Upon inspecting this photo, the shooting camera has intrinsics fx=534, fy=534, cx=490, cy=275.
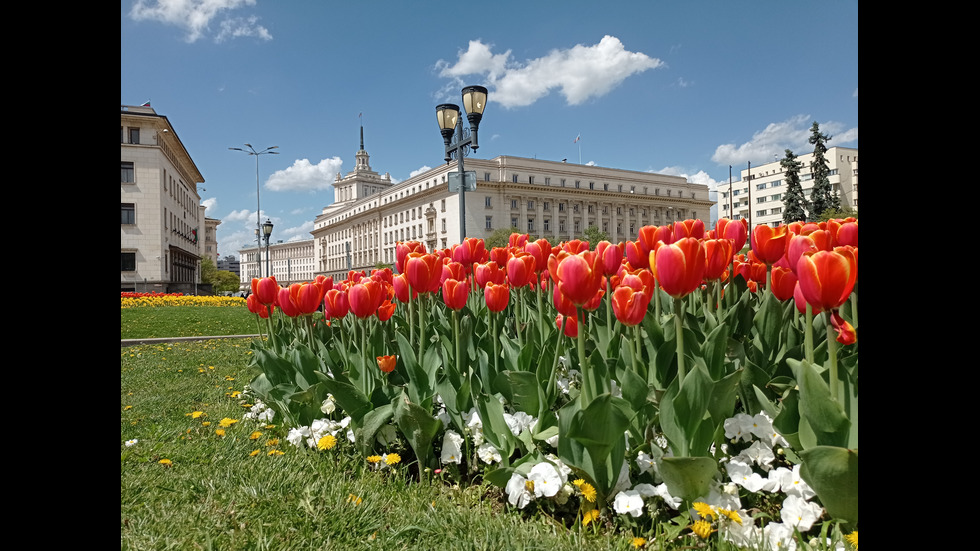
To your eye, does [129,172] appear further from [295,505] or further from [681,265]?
[681,265]

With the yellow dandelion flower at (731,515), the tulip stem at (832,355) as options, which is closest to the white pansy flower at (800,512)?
the yellow dandelion flower at (731,515)

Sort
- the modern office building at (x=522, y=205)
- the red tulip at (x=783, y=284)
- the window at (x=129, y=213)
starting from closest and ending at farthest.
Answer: the red tulip at (x=783, y=284)
the window at (x=129, y=213)
the modern office building at (x=522, y=205)

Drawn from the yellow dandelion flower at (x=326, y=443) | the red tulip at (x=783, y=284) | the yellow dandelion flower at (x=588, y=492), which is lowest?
the yellow dandelion flower at (x=326, y=443)

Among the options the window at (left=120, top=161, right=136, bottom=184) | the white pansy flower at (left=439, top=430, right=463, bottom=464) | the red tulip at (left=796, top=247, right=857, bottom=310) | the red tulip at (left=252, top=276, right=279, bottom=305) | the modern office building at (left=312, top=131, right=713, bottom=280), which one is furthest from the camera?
the modern office building at (left=312, top=131, right=713, bottom=280)

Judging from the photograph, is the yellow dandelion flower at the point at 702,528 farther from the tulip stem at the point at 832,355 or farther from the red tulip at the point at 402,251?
the red tulip at the point at 402,251

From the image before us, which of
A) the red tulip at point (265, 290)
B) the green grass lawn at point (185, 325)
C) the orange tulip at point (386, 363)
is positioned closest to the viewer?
the orange tulip at point (386, 363)

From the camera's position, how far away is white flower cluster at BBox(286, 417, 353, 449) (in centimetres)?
275

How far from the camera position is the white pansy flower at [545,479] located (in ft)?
5.97

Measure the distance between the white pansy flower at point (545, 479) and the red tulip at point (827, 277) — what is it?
1.00 metres

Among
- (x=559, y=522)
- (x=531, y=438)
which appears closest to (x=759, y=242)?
(x=531, y=438)

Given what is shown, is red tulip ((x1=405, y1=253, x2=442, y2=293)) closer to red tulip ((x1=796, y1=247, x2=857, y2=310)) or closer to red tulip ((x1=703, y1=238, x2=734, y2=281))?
red tulip ((x1=703, y1=238, x2=734, y2=281))

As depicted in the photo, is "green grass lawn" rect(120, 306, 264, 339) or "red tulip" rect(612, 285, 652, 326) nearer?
"red tulip" rect(612, 285, 652, 326)

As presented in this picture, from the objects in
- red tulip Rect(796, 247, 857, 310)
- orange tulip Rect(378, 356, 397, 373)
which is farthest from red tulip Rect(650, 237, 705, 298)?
orange tulip Rect(378, 356, 397, 373)

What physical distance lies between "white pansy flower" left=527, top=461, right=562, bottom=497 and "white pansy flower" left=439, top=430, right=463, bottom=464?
50 cm
